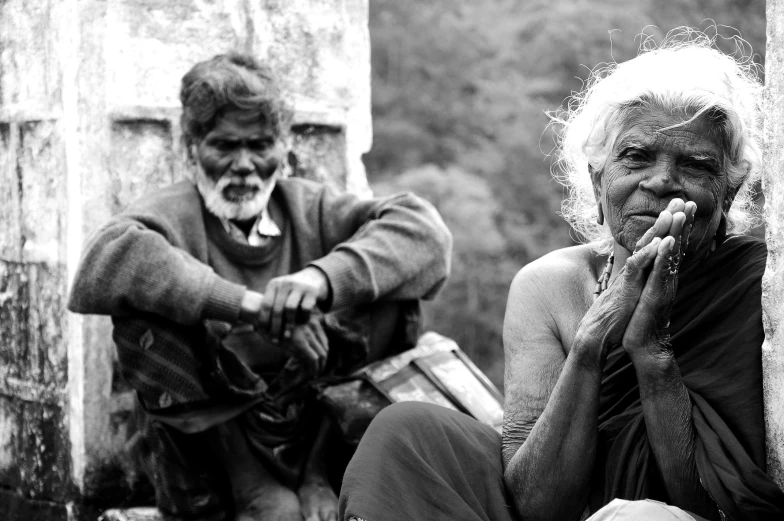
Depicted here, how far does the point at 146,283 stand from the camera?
368cm

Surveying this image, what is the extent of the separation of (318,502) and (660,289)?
1758mm

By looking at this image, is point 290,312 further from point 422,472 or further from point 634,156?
point 634,156

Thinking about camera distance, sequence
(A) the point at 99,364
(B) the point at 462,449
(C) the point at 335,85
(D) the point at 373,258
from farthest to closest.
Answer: (C) the point at 335,85 < (A) the point at 99,364 < (D) the point at 373,258 < (B) the point at 462,449

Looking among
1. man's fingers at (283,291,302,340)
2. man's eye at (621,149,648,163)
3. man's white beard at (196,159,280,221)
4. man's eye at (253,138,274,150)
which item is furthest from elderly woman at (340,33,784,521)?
man's eye at (253,138,274,150)

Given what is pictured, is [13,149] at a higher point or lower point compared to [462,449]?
higher

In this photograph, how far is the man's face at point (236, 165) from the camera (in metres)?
4.05

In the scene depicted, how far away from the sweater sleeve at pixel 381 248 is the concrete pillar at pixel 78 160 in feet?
1.97

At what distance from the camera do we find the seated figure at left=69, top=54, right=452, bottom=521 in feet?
12.2

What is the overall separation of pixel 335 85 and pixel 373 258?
118cm

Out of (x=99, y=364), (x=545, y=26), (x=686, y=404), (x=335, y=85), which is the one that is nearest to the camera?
(x=686, y=404)

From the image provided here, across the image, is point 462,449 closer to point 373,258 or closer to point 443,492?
point 443,492

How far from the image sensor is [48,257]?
4445 millimetres

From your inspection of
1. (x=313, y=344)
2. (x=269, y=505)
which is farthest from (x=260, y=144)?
(x=269, y=505)

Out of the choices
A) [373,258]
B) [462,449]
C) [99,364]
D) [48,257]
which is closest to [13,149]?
[48,257]
